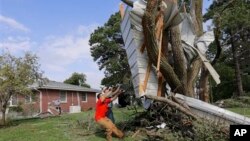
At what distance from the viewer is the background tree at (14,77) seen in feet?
69.7

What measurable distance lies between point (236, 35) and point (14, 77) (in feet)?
63.6

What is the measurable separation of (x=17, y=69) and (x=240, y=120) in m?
14.8

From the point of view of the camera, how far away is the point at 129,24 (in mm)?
11453

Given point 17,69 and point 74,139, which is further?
point 17,69

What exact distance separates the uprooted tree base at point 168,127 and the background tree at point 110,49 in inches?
1013

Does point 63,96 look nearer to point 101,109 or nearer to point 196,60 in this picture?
point 196,60

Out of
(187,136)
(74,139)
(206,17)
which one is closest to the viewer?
(187,136)

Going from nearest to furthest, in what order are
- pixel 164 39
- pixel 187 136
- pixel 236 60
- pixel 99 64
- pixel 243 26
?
pixel 187 136 < pixel 164 39 < pixel 243 26 < pixel 236 60 < pixel 99 64

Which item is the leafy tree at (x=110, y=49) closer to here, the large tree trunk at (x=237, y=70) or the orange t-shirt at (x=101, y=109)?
the large tree trunk at (x=237, y=70)

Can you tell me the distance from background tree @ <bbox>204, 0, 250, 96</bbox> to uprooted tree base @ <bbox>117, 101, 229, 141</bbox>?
633 inches

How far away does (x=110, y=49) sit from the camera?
131ft

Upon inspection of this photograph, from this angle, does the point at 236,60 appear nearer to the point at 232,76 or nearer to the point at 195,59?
the point at 232,76

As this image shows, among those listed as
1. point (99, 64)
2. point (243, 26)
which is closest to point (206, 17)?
point (243, 26)

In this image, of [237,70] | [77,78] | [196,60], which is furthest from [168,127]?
[77,78]
